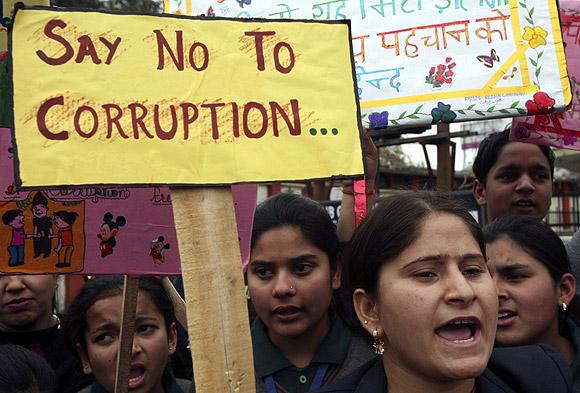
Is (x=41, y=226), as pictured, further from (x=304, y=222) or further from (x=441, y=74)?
(x=441, y=74)

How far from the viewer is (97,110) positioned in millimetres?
1679

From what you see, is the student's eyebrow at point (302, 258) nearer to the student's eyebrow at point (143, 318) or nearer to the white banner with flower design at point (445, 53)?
the white banner with flower design at point (445, 53)

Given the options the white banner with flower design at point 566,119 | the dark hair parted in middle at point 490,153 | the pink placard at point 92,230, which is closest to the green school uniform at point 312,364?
the pink placard at point 92,230

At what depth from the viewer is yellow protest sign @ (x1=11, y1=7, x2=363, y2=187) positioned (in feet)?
5.42

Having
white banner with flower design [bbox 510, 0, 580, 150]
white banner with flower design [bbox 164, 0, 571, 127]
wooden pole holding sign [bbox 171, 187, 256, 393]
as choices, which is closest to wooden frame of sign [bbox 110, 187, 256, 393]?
wooden pole holding sign [bbox 171, 187, 256, 393]

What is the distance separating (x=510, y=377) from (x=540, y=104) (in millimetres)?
962

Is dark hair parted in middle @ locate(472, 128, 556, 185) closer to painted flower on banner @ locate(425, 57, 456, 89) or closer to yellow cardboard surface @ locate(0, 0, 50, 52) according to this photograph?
painted flower on banner @ locate(425, 57, 456, 89)

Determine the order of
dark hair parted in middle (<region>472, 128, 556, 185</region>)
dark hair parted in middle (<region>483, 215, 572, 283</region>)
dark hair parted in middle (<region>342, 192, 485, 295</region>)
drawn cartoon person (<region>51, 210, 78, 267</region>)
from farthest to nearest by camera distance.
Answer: dark hair parted in middle (<region>472, 128, 556, 185</region>) < dark hair parted in middle (<region>483, 215, 572, 283</region>) < drawn cartoon person (<region>51, 210, 78, 267</region>) < dark hair parted in middle (<region>342, 192, 485, 295</region>)

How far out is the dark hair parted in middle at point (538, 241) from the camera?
241cm

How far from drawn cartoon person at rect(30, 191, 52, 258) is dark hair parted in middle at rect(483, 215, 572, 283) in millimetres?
Answer: 1374

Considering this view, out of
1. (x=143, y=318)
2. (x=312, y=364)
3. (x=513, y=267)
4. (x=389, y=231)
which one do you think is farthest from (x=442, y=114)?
(x=143, y=318)

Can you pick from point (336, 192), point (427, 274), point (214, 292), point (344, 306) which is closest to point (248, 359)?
point (214, 292)

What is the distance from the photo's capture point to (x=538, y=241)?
7.94ft

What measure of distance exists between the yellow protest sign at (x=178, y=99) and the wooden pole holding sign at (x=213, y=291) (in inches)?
2.6
